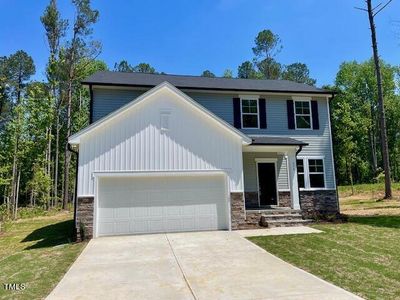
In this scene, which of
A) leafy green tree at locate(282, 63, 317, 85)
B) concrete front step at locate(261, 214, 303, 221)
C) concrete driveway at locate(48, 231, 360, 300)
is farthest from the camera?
leafy green tree at locate(282, 63, 317, 85)

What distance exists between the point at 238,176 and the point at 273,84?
7482 mm

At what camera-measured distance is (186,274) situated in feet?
21.6

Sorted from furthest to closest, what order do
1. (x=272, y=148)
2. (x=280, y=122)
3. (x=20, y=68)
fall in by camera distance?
Result: (x=20, y=68) < (x=280, y=122) < (x=272, y=148)

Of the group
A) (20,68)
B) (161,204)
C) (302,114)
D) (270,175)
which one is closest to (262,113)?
(302,114)

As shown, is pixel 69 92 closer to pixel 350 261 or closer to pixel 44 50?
pixel 44 50

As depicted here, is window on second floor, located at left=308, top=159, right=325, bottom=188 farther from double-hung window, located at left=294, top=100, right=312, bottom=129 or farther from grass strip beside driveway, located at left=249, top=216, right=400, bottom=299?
grass strip beside driveway, located at left=249, top=216, right=400, bottom=299

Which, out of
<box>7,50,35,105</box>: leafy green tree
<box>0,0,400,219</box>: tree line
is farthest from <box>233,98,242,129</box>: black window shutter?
<box>7,50,35,105</box>: leafy green tree

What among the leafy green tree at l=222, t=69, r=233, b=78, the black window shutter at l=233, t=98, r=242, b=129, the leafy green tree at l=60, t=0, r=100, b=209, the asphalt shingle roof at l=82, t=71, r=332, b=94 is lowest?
the black window shutter at l=233, t=98, r=242, b=129

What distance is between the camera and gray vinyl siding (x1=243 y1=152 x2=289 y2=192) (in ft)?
49.3

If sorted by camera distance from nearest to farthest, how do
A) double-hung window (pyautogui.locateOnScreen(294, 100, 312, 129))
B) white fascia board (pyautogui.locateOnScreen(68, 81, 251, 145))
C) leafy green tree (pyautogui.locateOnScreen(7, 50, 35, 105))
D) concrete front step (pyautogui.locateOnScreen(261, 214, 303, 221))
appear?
white fascia board (pyautogui.locateOnScreen(68, 81, 251, 145)), concrete front step (pyautogui.locateOnScreen(261, 214, 303, 221)), double-hung window (pyautogui.locateOnScreen(294, 100, 312, 129)), leafy green tree (pyautogui.locateOnScreen(7, 50, 35, 105))

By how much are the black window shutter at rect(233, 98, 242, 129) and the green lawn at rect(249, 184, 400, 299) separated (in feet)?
18.9

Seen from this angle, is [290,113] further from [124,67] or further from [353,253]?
[124,67]

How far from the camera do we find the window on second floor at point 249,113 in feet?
51.4

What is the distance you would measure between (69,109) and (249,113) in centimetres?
1575
